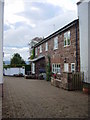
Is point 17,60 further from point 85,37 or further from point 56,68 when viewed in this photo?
point 85,37

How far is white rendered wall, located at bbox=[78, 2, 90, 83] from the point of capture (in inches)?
526

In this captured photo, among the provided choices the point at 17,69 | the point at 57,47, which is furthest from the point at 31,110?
the point at 17,69

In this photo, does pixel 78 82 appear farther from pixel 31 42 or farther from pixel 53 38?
pixel 31 42

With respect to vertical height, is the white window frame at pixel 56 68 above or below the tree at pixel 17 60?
below

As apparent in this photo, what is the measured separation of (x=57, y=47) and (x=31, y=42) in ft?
94.7

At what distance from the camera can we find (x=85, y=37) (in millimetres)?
13750

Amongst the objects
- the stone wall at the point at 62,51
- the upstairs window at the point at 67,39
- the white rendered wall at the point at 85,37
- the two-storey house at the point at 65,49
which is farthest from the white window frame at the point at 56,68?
the white rendered wall at the point at 85,37

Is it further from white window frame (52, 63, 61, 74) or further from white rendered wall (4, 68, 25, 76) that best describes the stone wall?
white rendered wall (4, 68, 25, 76)

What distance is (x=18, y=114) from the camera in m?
6.19

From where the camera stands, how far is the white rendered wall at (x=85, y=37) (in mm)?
13367

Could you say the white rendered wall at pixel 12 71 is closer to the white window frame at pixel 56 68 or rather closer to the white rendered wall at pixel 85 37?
the white window frame at pixel 56 68

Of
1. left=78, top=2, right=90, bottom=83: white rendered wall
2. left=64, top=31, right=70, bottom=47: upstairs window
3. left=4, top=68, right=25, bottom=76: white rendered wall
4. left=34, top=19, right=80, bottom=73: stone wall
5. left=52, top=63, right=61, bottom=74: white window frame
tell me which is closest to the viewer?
left=78, top=2, right=90, bottom=83: white rendered wall

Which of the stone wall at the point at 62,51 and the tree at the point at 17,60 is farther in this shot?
the tree at the point at 17,60

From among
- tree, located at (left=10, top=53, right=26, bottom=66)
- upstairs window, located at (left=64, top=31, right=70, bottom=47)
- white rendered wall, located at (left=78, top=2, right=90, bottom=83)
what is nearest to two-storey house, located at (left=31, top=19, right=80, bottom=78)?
upstairs window, located at (left=64, top=31, right=70, bottom=47)
